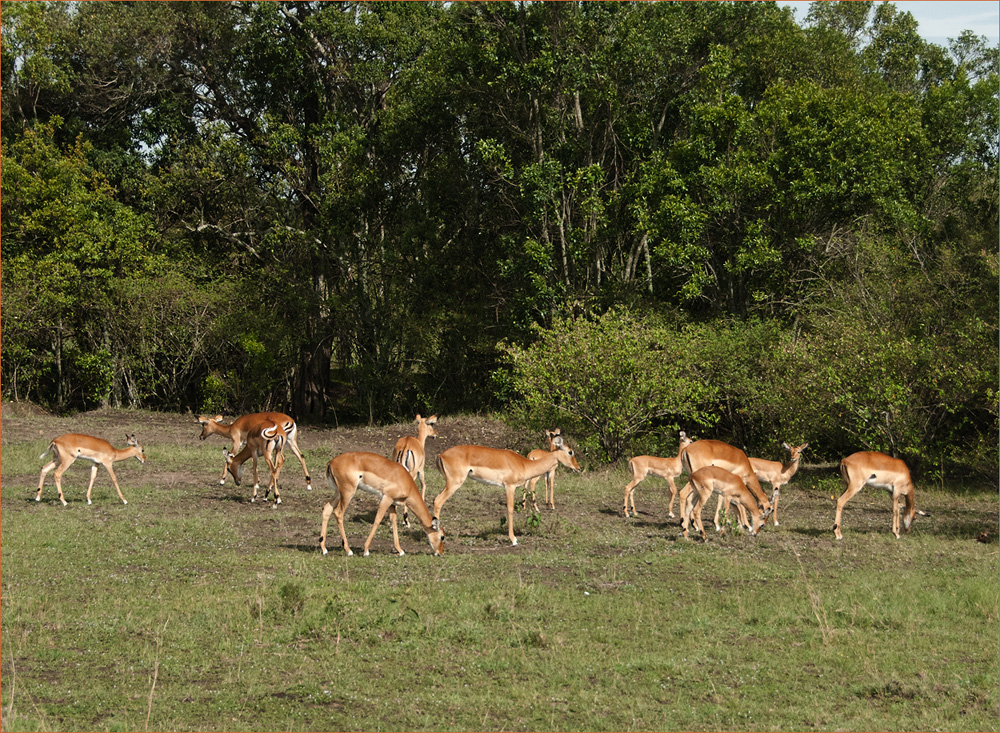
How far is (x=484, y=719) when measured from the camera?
8234mm

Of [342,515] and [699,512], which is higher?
[342,515]

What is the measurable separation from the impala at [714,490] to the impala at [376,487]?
4.16 metres

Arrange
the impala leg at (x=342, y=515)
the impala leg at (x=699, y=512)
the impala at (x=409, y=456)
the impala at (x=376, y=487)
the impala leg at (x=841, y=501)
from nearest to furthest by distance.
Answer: the impala leg at (x=342, y=515) → the impala at (x=376, y=487) → the impala leg at (x=699, y=512) → the impala leg at (x=841, y=501) → the impala at (x=409, y=456)

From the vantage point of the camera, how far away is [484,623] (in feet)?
35.2

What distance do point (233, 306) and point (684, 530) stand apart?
23930 mm

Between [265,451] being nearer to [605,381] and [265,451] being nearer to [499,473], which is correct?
[499,473]

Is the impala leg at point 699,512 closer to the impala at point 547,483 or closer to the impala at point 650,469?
the impala at point 650,469

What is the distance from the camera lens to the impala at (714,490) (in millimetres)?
15555

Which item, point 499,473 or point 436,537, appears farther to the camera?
point 499,473

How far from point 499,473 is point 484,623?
15.9 feet

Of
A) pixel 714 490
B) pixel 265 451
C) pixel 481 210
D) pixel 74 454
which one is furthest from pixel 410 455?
pixel 481 210

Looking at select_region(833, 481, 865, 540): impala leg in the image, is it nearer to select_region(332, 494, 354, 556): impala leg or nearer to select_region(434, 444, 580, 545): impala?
select_region(434, 444, 580, 545): impala

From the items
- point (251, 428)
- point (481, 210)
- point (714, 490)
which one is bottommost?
point (714, 490)

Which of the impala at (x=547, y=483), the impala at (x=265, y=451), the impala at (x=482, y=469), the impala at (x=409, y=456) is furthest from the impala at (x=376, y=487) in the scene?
the impala at (x=265, y=451)
